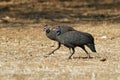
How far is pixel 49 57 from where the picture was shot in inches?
532

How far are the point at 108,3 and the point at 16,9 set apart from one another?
611 cm

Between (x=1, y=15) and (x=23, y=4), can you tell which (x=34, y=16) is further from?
(x=23, y=4)

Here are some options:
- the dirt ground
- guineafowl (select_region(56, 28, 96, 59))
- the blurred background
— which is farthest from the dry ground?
the blurred background

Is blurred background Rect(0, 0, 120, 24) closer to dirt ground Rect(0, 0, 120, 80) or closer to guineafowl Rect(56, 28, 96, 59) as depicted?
dirt ground Rect(0, 0, 120, 80)

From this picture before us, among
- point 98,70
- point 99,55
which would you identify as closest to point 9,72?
point 98,70

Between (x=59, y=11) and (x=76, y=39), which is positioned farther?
(x=59, y=11)

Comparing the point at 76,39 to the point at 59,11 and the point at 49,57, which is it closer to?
the point at 49,57

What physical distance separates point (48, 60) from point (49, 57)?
1.72 feet

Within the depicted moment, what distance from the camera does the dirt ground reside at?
11102mm

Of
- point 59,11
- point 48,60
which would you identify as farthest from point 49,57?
point 59,11

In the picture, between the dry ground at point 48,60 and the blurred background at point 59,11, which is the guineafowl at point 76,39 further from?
the blurred background at point 59,11

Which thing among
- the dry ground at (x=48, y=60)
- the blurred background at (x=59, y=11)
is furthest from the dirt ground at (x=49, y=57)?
the blurred background at (x=59, y=11)

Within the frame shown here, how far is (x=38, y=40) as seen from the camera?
1712 centimetres

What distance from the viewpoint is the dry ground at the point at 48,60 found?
433 inches
